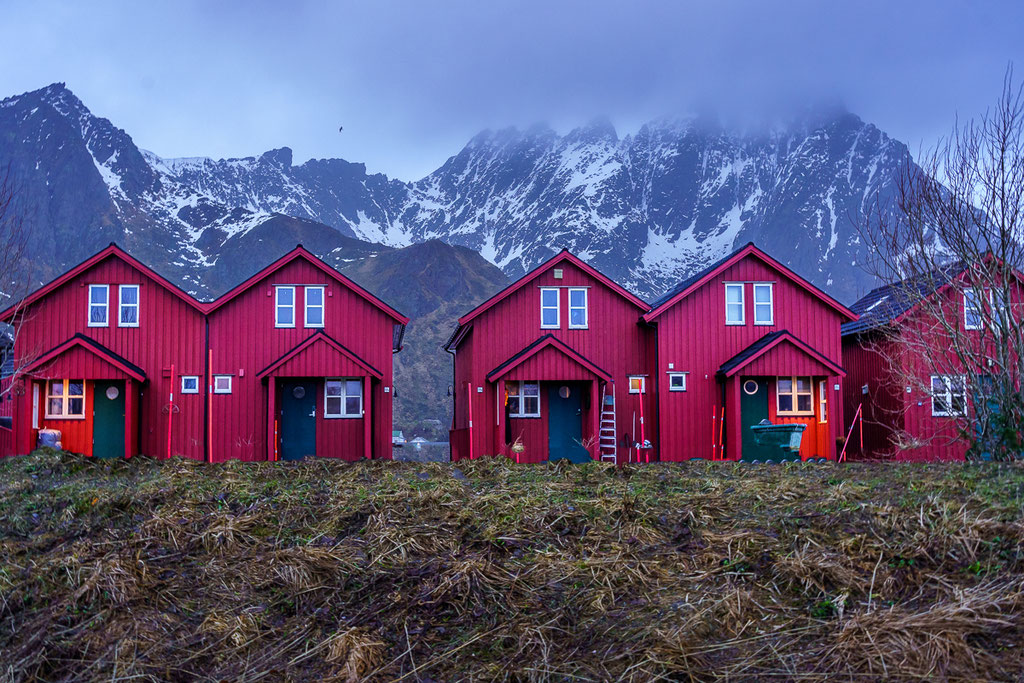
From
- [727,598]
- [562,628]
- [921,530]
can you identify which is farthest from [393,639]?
[921,530]

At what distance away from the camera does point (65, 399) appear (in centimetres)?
2286

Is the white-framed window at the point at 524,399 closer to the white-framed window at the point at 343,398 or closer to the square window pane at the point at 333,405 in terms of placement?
the white-framed window at the point at 343,398

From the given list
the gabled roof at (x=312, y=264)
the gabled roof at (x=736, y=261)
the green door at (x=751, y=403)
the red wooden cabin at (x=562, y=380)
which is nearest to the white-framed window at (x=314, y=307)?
the gabled roof at (x=312, y=264)

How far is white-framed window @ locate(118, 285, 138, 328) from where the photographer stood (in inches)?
929

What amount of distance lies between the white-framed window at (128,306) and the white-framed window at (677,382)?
15.5m

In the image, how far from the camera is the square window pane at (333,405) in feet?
77.7

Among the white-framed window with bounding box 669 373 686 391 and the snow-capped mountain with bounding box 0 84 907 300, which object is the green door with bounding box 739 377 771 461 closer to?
the white-framed window with bounding box 669 373 686 391

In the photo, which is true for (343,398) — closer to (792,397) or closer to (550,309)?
(550,309)

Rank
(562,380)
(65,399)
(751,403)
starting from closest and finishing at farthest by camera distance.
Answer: (65,399) < (562,380) < (751,403)

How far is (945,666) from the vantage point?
5469mm

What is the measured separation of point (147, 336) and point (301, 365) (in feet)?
15.8

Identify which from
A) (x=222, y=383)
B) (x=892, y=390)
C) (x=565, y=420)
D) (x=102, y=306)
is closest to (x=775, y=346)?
(x=892, y=390)

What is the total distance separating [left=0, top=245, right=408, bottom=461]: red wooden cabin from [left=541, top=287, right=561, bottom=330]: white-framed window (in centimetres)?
448

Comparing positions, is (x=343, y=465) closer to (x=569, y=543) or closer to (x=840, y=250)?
(x=569, y=543)
